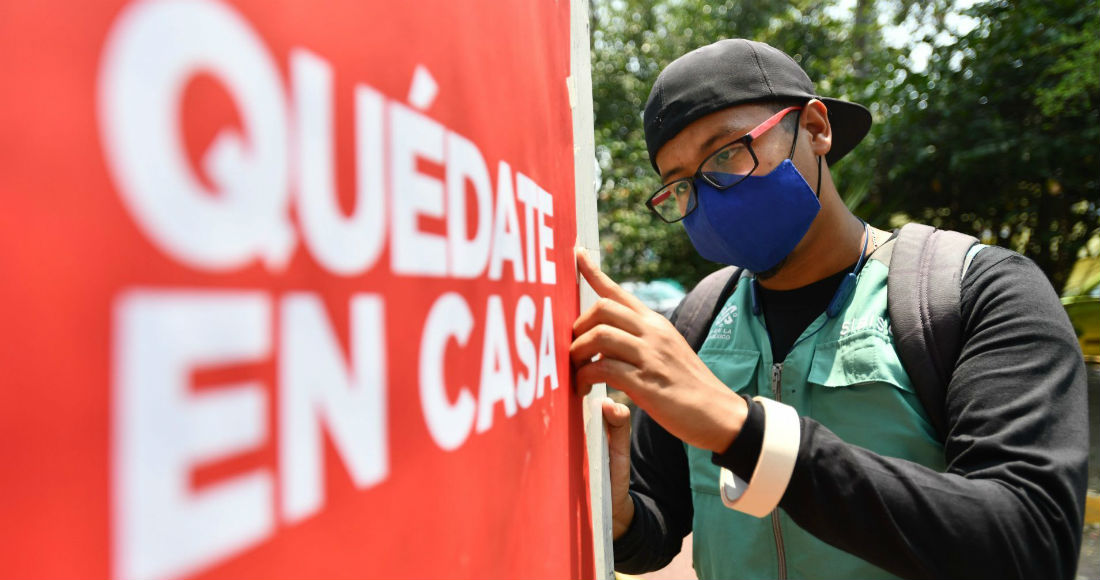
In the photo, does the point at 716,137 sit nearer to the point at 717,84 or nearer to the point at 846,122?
the point at 717,84

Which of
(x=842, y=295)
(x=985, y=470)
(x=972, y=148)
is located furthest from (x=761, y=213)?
(x=972, y=148)

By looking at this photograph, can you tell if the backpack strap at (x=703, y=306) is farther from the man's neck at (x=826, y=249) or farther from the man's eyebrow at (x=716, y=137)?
the man's eyebrow at (x=716, y=137)

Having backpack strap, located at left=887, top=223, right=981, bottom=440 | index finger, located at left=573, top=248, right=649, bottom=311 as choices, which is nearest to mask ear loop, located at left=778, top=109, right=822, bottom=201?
backpack strap, located at left=887, top=223, right=981, bottom=440

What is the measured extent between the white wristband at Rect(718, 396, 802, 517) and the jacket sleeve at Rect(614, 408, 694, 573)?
Result: 24.3 inches

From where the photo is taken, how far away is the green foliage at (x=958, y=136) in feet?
15.5

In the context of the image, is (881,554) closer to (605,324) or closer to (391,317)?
(605,324)

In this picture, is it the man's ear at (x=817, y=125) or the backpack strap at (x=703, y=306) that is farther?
the backpack strap at (x=703, y=306)

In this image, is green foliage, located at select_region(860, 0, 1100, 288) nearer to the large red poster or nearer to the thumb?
the thumb

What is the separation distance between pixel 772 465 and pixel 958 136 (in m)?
5.24

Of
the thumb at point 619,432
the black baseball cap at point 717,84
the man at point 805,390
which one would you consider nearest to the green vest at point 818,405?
the man at point 805,390

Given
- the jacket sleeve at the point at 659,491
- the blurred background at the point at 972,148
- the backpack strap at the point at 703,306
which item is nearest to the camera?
the jacket sleeve at the point at 659,491

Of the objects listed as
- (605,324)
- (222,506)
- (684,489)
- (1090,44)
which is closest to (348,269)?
(222,506)

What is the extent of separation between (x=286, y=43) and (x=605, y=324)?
0.72 m

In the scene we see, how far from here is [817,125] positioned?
1.60m
